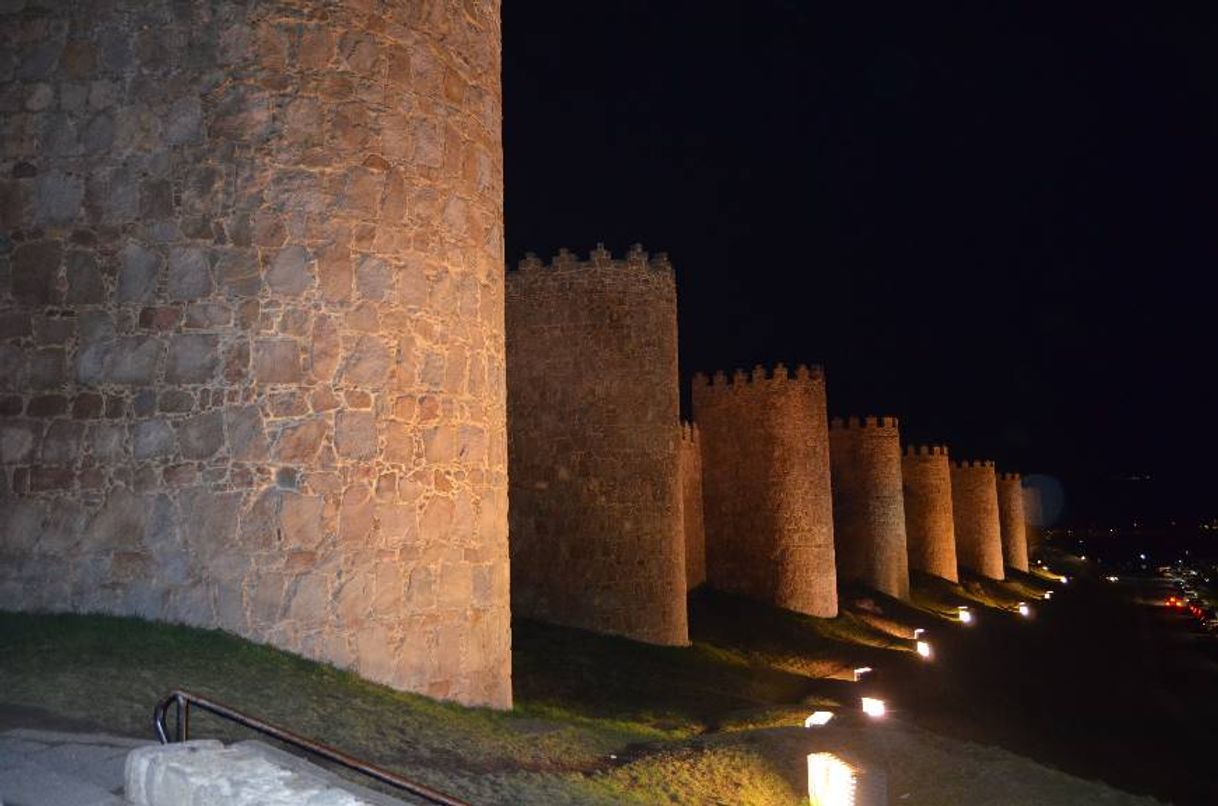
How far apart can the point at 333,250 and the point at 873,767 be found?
514 centimetres

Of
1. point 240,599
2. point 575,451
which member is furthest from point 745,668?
point 240,599

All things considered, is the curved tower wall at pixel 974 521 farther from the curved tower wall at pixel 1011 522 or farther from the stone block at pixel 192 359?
the stone block at pixel 192 359

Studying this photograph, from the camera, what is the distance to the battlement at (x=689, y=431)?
26.2 meters

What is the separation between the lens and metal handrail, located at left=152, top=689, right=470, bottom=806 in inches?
139

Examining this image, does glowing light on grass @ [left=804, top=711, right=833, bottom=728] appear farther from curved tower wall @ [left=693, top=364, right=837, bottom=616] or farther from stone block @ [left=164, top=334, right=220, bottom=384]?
curved tower wall @ [left=693, top=364, right=837, bottom=616]

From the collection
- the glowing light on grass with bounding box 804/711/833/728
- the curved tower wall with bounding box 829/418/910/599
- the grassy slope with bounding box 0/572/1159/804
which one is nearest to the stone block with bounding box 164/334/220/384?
the grassy slope with bounding box 0/572/1159/804

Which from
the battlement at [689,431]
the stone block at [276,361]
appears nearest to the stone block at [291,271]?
the stone block at [276,361]

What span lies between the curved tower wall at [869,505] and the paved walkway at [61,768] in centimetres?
2914

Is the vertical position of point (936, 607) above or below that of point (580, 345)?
→ below

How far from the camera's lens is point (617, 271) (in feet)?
62.4

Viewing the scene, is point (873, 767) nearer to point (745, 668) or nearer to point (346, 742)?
point (346, 742)

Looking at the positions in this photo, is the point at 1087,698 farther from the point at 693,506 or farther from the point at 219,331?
the point at 219,331

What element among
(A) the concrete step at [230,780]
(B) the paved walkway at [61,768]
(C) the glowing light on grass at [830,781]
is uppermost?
(A) the concrete step at [230,780]

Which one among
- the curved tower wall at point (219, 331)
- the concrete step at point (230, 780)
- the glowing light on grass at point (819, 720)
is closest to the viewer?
the concrete step at point (230, 780)
